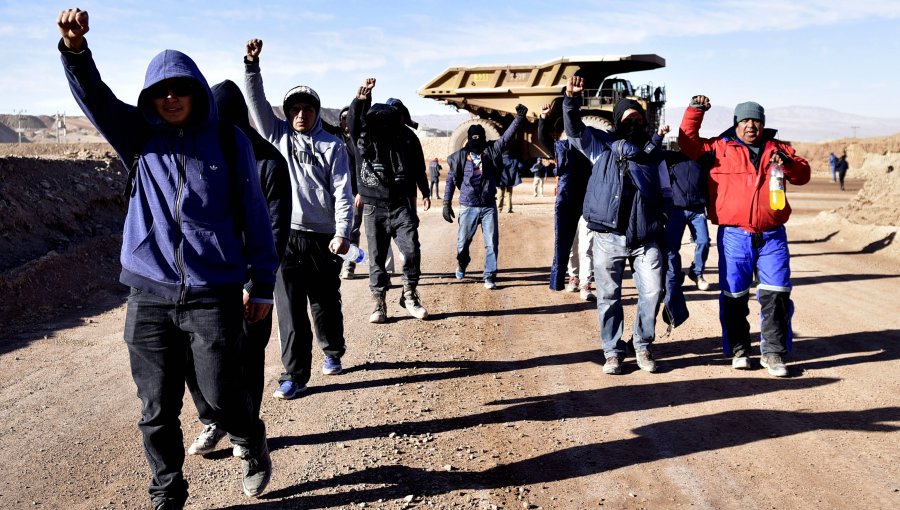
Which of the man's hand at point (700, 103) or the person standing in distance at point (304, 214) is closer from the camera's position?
the person standing in distance at point (304, 214)

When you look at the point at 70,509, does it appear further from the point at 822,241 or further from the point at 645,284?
the point at 822,241

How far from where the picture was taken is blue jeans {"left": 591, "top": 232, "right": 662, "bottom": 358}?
6.29 meters

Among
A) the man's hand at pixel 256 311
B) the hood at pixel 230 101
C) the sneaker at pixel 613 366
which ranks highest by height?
the hood at pixel 230 101

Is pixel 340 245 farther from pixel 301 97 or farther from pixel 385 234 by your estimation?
pixel 385 234

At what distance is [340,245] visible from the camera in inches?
214

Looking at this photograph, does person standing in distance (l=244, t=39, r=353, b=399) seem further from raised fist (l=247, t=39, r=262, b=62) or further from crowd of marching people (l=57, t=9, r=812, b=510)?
raised fist (l=247, t=39, r=262, b=62)

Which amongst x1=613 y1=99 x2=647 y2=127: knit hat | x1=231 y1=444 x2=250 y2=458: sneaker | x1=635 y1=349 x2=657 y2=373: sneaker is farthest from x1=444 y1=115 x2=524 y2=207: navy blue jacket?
x1=231 y1=444 x2=250 y2=458: sneaker

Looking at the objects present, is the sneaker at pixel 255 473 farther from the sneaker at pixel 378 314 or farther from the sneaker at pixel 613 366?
the sneaker at pixel 378 314

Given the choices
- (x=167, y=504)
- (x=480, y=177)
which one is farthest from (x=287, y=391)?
(x=480, y=177)

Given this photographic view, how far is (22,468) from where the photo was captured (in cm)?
443

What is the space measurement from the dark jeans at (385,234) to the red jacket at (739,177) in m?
2.68

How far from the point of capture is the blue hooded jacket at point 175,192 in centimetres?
340

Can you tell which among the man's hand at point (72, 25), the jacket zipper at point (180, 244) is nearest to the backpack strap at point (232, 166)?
the jacket zipper at point (180, 244)

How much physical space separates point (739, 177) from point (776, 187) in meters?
0.31
